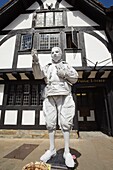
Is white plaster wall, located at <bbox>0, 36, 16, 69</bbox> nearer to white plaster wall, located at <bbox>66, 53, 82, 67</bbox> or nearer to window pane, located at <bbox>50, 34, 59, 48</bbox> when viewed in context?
window pane, located at <bbox>50, 34, 59, 48</bbox>

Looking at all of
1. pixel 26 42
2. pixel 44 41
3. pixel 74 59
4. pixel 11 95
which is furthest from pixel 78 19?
pixel 11 95

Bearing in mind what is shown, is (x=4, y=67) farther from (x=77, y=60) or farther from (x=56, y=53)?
(x=56, y=53)

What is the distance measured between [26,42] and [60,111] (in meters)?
4.65

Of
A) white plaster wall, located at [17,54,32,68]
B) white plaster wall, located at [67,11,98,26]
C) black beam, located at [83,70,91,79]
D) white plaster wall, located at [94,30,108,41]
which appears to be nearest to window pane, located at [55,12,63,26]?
white plaster wall, located at [67,11,98,26]

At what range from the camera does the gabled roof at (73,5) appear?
4895mm

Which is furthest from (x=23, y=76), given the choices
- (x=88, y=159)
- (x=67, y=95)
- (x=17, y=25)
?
(x=88, y=159)

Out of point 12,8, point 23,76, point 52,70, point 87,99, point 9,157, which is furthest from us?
point 87,99

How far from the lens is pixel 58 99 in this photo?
1.91 metres

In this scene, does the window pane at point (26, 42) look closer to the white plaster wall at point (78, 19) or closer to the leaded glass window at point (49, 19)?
the leaded glass window at point (49, 19)

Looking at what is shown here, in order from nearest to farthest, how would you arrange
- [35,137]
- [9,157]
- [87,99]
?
[9,157] < [35,137] < [87,99]

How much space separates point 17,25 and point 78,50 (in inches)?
139

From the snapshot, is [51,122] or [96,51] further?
[96,51]

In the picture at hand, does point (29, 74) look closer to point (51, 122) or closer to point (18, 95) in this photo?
point (18, 95)

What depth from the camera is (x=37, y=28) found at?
17.8 feet
